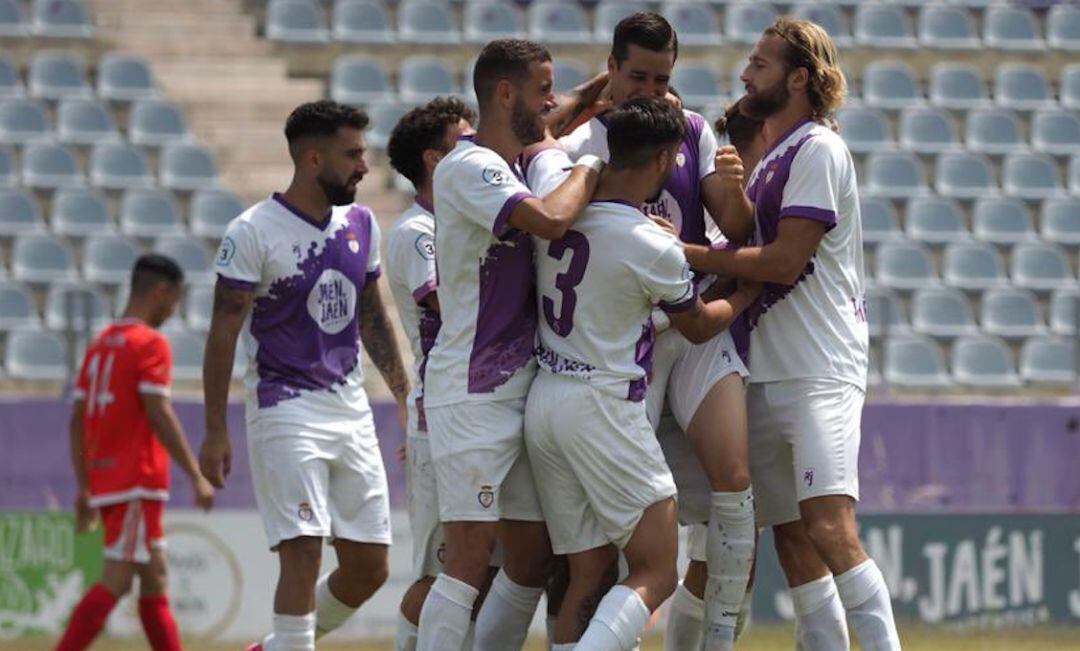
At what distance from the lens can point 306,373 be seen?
7816 millimetres

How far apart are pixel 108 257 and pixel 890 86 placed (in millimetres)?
8018

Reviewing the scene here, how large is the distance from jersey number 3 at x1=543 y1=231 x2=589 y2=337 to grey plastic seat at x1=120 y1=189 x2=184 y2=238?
9.67m

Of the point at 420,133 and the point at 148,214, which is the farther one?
the point at 148,214

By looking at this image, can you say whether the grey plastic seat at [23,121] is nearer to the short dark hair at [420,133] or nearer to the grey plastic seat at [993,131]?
the grey plastic seat at [993,131]

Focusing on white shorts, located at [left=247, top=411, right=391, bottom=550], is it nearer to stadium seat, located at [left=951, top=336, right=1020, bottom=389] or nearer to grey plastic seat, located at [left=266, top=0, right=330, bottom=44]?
stadium seat, located at [left=951, top=336, right=1020, bottom=389]

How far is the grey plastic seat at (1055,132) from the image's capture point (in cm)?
1867

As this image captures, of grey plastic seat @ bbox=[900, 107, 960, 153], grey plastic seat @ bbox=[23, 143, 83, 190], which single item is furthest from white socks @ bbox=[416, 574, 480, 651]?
grey plastic seat @ bbox=[900, 107, 960, 153]

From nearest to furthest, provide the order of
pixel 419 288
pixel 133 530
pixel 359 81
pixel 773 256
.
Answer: pixel 773 256, pixel 419 288, pixel 133 530, pixel 359 81

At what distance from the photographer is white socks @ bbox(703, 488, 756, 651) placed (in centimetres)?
666

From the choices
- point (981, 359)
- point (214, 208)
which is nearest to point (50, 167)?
point (214, 208)

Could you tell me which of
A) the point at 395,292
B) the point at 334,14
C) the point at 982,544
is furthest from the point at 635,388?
the point at 334,14

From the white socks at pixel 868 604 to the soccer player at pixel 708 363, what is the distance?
0.37 meters

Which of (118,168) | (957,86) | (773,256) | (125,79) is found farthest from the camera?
(957,86)

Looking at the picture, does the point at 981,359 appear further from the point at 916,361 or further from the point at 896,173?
the point at 896,173
